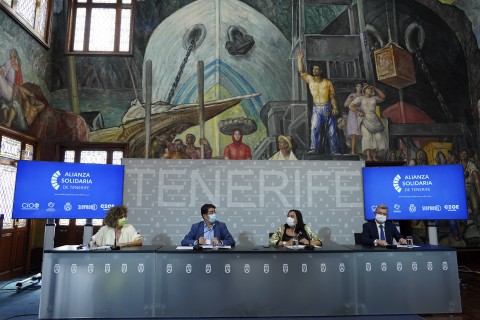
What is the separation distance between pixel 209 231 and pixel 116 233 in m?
1.15

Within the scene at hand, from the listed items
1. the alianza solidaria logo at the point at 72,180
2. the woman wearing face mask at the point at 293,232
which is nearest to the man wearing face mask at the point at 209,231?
the woman wearing face mask at the point at 293,232

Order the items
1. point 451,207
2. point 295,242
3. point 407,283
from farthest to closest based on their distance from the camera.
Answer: point 451,207
point 295,242
point 407,283

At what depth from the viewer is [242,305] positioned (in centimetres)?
374

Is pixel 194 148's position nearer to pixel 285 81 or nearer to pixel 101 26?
pixel 285 81

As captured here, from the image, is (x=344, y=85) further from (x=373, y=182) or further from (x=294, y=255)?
(x=294, y=255)

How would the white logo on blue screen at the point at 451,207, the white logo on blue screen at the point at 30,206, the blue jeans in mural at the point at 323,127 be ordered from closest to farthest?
the white logo on blue screen at the point at 30,206
the white logo on blue screen at the point at 451,207
the blue jeans in mural at the point at 323,127

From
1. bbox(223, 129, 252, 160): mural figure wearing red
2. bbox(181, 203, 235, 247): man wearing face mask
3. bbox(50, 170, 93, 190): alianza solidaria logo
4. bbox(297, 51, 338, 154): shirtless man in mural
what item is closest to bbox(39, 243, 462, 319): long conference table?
bbox(181, 203, 235, 247): man wearing face mask

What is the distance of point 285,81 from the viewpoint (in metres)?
8.00

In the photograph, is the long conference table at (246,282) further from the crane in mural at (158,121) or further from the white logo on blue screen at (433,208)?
the crane in mural at (158,121)

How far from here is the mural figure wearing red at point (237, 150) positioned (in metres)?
7.68

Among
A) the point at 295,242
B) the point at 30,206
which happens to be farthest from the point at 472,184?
the point at 30,206

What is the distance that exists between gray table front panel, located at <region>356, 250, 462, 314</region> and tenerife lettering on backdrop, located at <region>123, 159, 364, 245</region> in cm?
200

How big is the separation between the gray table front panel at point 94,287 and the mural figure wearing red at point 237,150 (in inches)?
168

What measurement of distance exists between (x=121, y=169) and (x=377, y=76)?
615 cm
